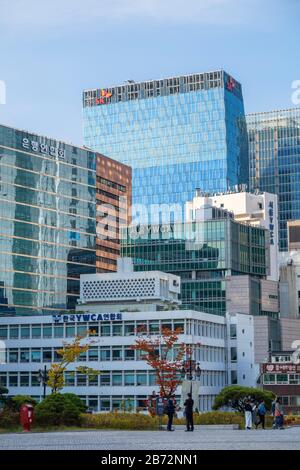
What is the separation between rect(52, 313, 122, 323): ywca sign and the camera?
463 ft

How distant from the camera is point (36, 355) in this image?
476ft

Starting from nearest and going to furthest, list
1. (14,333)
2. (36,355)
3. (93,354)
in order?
(93,354) → (36,355) → (14,333)

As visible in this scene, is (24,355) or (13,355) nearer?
(24,355)

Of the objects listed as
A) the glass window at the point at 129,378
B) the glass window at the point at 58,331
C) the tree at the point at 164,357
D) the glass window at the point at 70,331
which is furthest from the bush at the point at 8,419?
the glass window at the point at 58,331

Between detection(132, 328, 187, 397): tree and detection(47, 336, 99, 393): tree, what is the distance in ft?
21.2

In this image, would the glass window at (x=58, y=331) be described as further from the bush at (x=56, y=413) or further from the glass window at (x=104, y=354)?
the bush at (x=56, y=413)

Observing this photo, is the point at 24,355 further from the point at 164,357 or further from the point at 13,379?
the point at 164,357

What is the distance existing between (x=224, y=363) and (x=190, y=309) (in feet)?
47.1

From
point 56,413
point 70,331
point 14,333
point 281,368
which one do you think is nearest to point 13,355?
point 14,333

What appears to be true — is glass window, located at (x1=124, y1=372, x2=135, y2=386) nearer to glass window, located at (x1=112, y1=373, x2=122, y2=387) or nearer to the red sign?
glass window, located at (x1=112, y1=373, x2=122, y2=387)

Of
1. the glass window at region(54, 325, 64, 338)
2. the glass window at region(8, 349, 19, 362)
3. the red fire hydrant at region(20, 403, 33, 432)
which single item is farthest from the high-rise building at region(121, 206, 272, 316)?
the red fire hydrant at region(20, 403, 33, 432)

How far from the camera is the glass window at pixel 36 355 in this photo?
475ft

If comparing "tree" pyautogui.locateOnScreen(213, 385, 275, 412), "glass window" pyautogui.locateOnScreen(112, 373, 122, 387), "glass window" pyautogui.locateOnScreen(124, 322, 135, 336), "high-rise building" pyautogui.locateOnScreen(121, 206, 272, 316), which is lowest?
"tree" pyautogui.locateOnScreen(213, 385, 275, 412)

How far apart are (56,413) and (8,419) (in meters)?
3.65
